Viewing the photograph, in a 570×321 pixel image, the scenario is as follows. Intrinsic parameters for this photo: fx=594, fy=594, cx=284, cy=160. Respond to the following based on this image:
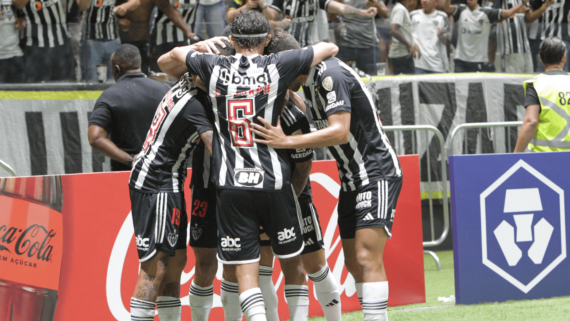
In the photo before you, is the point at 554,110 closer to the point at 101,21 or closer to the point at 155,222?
the point at 155,222

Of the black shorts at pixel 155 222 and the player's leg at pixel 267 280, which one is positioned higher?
the black shorts at pixel 155 222

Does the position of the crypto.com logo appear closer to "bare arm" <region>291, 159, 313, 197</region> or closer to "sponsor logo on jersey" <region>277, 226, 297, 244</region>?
"bare arm" <region>291, 159, 313, 197</region>

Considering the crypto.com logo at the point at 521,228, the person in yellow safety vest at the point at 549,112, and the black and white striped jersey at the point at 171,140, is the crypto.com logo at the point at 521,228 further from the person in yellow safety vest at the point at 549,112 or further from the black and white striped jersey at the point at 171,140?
the black and white striped jersey at the point at 171,140

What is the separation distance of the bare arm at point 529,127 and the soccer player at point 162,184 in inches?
135

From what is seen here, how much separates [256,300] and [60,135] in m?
4.27

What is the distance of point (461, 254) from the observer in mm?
5191

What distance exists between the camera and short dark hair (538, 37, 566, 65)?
19.1 ft

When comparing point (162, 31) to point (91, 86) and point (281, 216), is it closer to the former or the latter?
point (91, 86)

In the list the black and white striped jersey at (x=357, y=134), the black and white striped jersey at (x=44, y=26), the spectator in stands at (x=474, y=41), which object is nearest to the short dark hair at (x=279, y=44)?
the black and white striped jersey at (x=357, y=134)

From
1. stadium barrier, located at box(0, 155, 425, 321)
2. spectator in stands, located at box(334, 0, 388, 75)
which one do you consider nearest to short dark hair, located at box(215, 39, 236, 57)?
stadium barrier, located at box(0, 155, 425, 321)

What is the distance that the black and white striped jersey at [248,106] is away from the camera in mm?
3299

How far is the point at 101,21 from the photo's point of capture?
23.4ft

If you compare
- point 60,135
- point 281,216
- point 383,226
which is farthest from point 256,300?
point 60,135

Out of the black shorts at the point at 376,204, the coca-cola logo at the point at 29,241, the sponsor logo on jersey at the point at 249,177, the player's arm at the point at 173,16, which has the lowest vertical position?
the coca-cola logo at the point at 29,241
